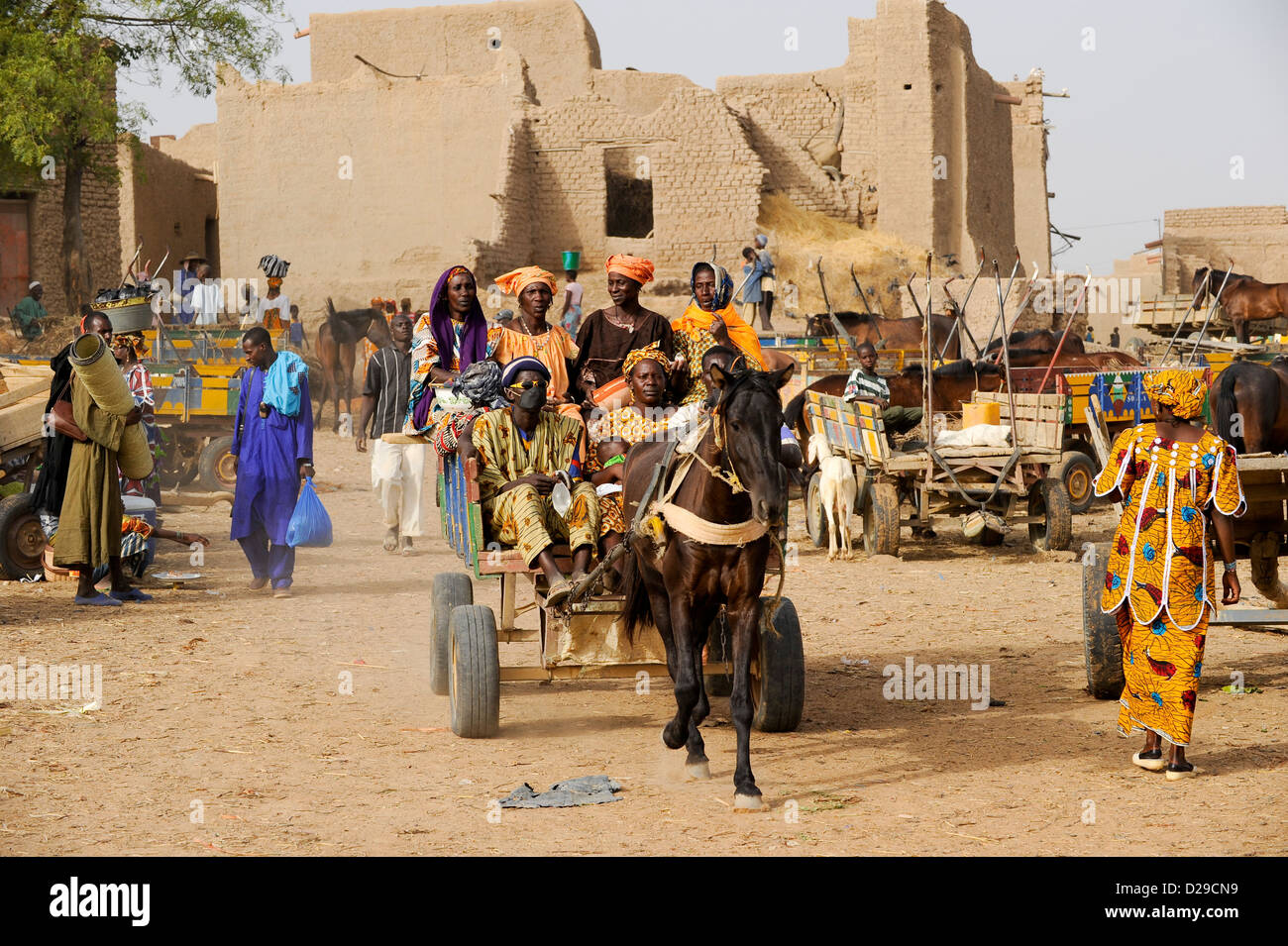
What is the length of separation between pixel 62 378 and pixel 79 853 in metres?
6.26

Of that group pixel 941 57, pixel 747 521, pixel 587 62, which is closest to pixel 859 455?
pixel 747 521

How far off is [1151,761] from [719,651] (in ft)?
6.88

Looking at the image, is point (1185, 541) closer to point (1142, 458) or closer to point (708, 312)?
point (1142, 458)

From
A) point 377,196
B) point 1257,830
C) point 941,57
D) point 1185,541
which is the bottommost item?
point 1257,830

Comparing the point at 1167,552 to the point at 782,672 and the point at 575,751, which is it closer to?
the point at 782,672

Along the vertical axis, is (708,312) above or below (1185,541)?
above

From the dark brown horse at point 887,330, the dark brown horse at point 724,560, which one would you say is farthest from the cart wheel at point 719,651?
the dark brown horse at point 887,330

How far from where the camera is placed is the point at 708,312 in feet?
26.6

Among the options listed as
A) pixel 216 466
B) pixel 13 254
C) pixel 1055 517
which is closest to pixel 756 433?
pixel 1055 517

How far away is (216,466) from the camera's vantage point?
17438 millimetres

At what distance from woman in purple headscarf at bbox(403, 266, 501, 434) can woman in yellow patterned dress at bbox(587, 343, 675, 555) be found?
110cm

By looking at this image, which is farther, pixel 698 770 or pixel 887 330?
pixel 887 330

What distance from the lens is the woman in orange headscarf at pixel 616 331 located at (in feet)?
25.4

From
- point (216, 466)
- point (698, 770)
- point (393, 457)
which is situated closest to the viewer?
point (698, 770)
